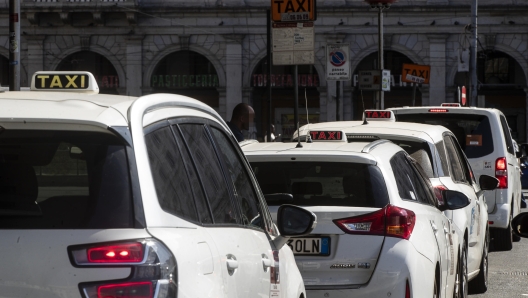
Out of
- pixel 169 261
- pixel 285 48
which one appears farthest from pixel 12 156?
pixel 285 48

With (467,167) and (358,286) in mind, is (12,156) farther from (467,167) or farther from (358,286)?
(467,167)

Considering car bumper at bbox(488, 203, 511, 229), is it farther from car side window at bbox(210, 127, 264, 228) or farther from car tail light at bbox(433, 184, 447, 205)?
car side window at bbox(210, 127, 264, 228)

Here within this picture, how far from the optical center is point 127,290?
2584mm

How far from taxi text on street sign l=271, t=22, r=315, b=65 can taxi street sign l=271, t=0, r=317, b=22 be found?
0.16 m

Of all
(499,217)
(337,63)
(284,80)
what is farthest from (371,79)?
(284,80)

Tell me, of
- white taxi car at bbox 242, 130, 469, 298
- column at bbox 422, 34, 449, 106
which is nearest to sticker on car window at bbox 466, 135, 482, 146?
white taxi car at bbox 242, 130, 469, 298

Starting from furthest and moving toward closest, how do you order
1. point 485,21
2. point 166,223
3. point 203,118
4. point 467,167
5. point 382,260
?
1. point 485,21
2. point 467,167
3. point 382,260
4. point 203,118
5. point 166,223

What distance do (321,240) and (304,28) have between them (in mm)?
5570

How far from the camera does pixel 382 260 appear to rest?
5871mm

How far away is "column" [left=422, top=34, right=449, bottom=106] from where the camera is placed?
145 ft

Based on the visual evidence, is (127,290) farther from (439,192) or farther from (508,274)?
(508,274)

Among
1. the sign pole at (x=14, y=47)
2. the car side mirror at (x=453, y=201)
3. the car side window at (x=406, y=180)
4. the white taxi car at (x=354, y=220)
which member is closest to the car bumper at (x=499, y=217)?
the car side mirror at (x=453, y=201)

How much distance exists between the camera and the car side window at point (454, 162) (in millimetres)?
9297

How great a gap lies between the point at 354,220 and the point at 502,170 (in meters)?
7.21
